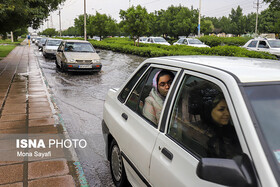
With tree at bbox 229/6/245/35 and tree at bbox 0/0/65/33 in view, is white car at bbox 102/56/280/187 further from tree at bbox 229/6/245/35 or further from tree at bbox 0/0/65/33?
tree at bbox 229/6/245/35

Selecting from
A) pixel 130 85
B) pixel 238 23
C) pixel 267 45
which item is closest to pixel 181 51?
pixel 267 45

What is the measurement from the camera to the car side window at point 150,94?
2.65 metres

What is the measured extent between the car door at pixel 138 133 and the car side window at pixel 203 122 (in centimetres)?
26

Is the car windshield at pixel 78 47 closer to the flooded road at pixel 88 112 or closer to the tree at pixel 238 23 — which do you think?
the flooded road at pixel 88 112

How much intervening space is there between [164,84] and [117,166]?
1.22 metres

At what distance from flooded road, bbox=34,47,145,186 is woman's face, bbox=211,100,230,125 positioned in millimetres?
2116

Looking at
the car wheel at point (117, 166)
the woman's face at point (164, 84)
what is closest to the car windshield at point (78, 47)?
the car wheel at point (117, 166)

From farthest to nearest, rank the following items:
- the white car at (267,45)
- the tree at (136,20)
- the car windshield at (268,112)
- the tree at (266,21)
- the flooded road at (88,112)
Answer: the tree at (266,21)
the tree at (136,20)
the white car at (267,45)
the flooded road at (88,112)
the car windshield at (268,112)

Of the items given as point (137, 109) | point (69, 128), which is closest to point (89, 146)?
point (69, 128)

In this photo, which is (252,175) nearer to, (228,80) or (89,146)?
(228,80)

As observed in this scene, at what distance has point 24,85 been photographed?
32.6 feet

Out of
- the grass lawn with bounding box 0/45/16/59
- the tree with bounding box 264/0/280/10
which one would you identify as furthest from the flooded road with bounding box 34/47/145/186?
the tree with bounding box 264/0/280/10

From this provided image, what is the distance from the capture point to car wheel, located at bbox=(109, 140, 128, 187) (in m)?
3.08

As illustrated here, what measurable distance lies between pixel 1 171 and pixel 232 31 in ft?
285
